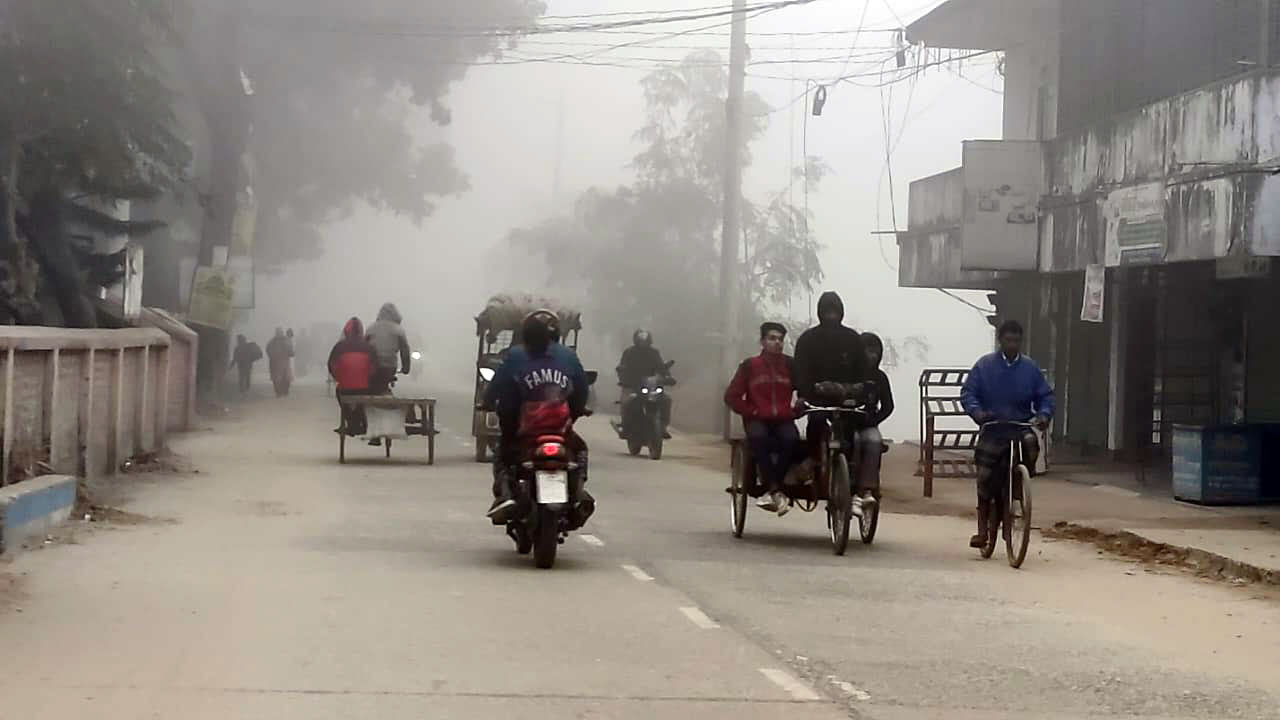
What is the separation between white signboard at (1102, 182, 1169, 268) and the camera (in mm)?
21766

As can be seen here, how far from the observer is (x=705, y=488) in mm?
22297

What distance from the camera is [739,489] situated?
15.7 meters

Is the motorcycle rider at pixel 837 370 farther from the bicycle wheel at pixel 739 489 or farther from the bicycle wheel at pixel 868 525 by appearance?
the bicycle wheel at pixel 739 489

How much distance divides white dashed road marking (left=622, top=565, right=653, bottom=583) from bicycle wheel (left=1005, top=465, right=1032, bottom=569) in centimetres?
311

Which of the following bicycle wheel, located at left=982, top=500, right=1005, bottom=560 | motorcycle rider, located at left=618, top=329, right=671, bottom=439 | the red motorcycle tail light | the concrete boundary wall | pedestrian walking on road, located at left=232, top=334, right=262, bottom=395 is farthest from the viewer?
pedestrian walking on road, located at left=232, top=334, right=262, bottom=395

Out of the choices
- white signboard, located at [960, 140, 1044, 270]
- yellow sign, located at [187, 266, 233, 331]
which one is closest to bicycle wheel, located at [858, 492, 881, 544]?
white signboard, located at [960, 140, 1044, 270]

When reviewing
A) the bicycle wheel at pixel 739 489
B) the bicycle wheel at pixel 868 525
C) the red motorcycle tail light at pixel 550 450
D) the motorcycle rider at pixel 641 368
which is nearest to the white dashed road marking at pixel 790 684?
the red motorcycle tail light at pixel 550 450

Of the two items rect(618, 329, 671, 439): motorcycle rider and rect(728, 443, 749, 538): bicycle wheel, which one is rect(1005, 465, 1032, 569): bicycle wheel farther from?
rect(618, 329, 671, 439): motorcycle rider

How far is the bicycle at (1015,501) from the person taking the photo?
14273 mm

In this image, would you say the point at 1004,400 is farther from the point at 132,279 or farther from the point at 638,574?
the point at 132,279

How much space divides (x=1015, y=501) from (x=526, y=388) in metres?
4.03

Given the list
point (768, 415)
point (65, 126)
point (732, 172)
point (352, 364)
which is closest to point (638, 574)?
point (768, 415)

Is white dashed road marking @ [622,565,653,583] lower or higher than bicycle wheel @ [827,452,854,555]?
lower

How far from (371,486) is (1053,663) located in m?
11.6
